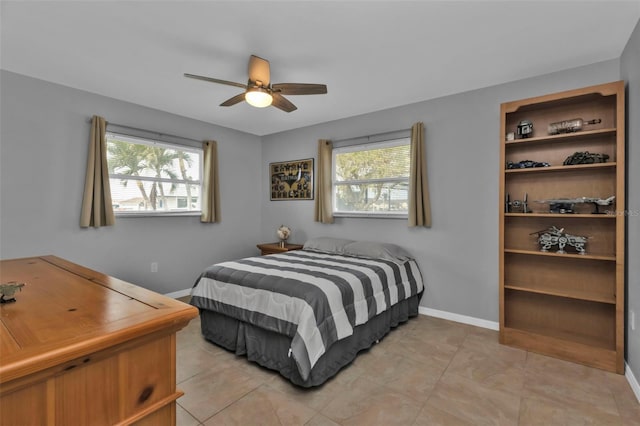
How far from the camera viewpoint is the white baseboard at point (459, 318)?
316 centimetres

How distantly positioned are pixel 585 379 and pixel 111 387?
2967 mm

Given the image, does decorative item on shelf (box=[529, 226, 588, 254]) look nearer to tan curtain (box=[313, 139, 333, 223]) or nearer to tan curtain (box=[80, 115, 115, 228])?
tan curtain (box=[313, 139, 333, 223])

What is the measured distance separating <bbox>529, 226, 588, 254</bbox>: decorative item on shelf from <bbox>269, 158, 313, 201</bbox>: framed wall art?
2.93 m

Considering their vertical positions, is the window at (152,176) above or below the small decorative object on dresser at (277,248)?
above

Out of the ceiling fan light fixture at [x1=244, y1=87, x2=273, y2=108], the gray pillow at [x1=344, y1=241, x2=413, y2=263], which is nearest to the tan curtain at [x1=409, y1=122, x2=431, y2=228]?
the gray pillow at [x1=344, y1=241, x2=413, y2=263]

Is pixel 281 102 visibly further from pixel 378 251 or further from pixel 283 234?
pixel 283 234

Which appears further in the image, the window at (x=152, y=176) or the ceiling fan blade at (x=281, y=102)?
the window at (x=152, y=176)

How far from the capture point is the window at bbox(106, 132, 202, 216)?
363cm

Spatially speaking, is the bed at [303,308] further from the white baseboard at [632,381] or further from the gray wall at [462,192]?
the white baseboard at [632,381]

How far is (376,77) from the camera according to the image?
2.99 metres

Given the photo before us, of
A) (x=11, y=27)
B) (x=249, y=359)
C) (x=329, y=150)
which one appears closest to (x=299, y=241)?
(x=329, y=150)

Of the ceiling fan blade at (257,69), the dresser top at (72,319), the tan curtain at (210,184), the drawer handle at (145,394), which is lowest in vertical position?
the drawer handle at (145,394)

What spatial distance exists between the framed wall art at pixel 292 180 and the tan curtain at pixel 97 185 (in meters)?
2.36

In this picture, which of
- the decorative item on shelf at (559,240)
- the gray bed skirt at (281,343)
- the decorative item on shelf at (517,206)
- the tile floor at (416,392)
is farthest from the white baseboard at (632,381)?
the gray bed skirt at (281,343)
